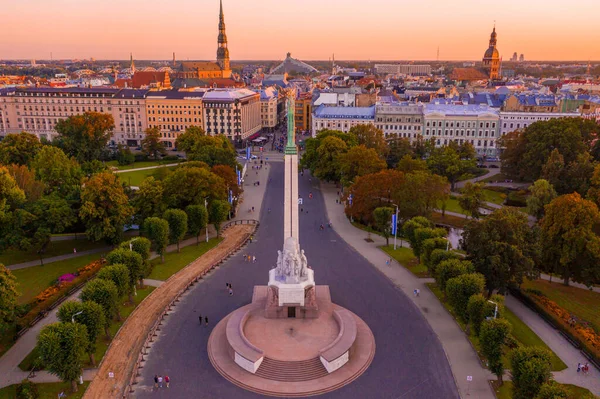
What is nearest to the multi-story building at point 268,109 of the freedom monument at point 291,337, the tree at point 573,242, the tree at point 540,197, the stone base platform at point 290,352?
the tree at point 540,197

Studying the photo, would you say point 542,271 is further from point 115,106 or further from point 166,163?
point 115,106

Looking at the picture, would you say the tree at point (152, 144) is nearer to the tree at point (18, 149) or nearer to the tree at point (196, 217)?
the tree at point (18, 149)

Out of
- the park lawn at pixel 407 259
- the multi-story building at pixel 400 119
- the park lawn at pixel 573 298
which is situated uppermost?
the multi-story building at pixel 400 119

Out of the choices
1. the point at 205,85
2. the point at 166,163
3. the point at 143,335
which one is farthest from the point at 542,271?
the point at 205,85

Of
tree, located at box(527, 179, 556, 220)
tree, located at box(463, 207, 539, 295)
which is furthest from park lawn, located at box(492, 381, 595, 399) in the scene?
tree, located at box(527, 179, 556, 220)

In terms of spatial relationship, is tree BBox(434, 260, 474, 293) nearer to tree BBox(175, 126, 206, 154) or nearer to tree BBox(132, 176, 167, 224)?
tree BBox(132, 176, 167, 224)

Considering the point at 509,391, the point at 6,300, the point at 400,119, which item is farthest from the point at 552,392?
the point at 400,119
